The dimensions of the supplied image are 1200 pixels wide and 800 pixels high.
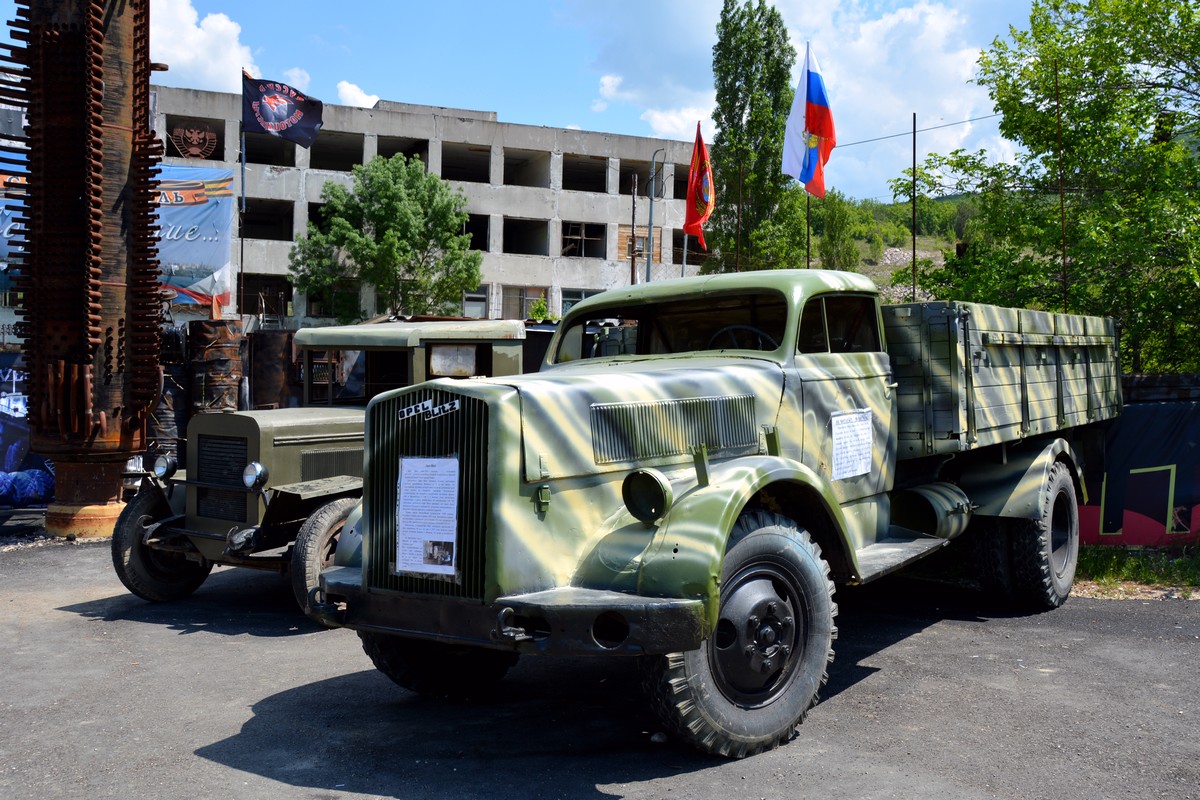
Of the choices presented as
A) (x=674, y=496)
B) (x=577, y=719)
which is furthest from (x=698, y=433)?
(x=577, y=719)

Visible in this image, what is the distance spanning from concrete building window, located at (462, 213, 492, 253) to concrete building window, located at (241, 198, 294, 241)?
6814 mm

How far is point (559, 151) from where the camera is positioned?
41.0 m

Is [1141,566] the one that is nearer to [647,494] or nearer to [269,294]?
[647,494]

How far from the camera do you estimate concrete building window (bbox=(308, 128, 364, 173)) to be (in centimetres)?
3794

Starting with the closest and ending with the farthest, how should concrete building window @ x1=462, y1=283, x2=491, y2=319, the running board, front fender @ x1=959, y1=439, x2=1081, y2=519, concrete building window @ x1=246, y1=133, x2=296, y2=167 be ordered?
the running board, front fender @ x1=959, y1=439, x2=1081, y2=519, concrete building window @ x1=246, y1=133, x2=296, y2=167, concrete building window @ x1=462, y1=283, x2=491, y2=319

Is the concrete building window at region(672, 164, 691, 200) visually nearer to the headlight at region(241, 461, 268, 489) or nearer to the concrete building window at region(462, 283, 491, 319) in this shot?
the concrete building window at region(462, 283, 491, 319)

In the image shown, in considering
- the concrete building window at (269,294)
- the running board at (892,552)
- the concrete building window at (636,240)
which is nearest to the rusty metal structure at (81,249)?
the running board at (892,552)

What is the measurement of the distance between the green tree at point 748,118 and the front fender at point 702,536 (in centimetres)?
2909

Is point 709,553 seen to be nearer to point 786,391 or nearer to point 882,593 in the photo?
point 786,391

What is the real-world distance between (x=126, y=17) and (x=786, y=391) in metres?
9.46

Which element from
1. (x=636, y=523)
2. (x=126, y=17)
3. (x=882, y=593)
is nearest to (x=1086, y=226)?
(x=882, y=593)

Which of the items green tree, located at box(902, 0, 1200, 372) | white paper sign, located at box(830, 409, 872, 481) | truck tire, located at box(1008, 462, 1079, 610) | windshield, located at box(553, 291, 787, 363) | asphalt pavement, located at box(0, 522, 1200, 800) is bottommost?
asphalt pavement, located at box(0, 522, 1200, 800)

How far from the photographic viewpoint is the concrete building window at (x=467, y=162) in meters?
39.9

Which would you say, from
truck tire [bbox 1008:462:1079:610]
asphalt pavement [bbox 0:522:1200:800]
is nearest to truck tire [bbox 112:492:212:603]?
asphalt pavement [bbox 0:522:1200:800]
